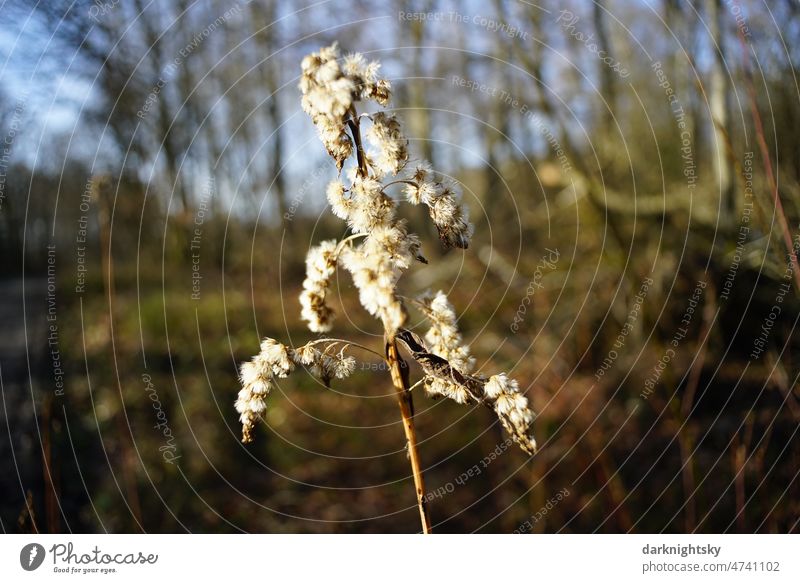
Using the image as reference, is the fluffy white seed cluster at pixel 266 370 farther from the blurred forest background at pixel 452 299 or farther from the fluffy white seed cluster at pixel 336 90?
the blurred forest background at pixel 452 299

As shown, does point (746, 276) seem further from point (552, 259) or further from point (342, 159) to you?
point (342, 159)

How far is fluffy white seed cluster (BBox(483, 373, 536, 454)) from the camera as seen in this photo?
104 cm

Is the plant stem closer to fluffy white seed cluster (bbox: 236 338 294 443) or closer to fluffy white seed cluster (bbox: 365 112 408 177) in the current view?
fluffy white seed cluster (bbox: 236 338 294 443)

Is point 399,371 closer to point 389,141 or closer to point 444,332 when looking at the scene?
point 444,332

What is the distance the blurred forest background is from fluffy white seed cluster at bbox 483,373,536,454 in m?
1.19

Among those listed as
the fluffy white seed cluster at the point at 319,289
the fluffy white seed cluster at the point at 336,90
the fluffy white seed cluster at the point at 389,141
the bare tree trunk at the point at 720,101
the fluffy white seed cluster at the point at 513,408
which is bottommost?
the fluffy white seed cluster at the point at 513,408

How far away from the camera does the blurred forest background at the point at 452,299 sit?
2896 millimetres

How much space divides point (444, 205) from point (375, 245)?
18cm

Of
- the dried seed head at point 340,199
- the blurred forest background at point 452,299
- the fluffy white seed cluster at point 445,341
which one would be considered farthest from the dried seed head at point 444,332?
the blurred forest background at point 452,299

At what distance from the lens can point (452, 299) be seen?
6.29 metres

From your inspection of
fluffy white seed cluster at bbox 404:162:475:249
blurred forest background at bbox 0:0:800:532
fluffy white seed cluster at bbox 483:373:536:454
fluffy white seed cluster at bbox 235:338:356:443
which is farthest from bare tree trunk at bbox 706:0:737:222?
fluffy white seed cluster at bbox 235:338:356:443
